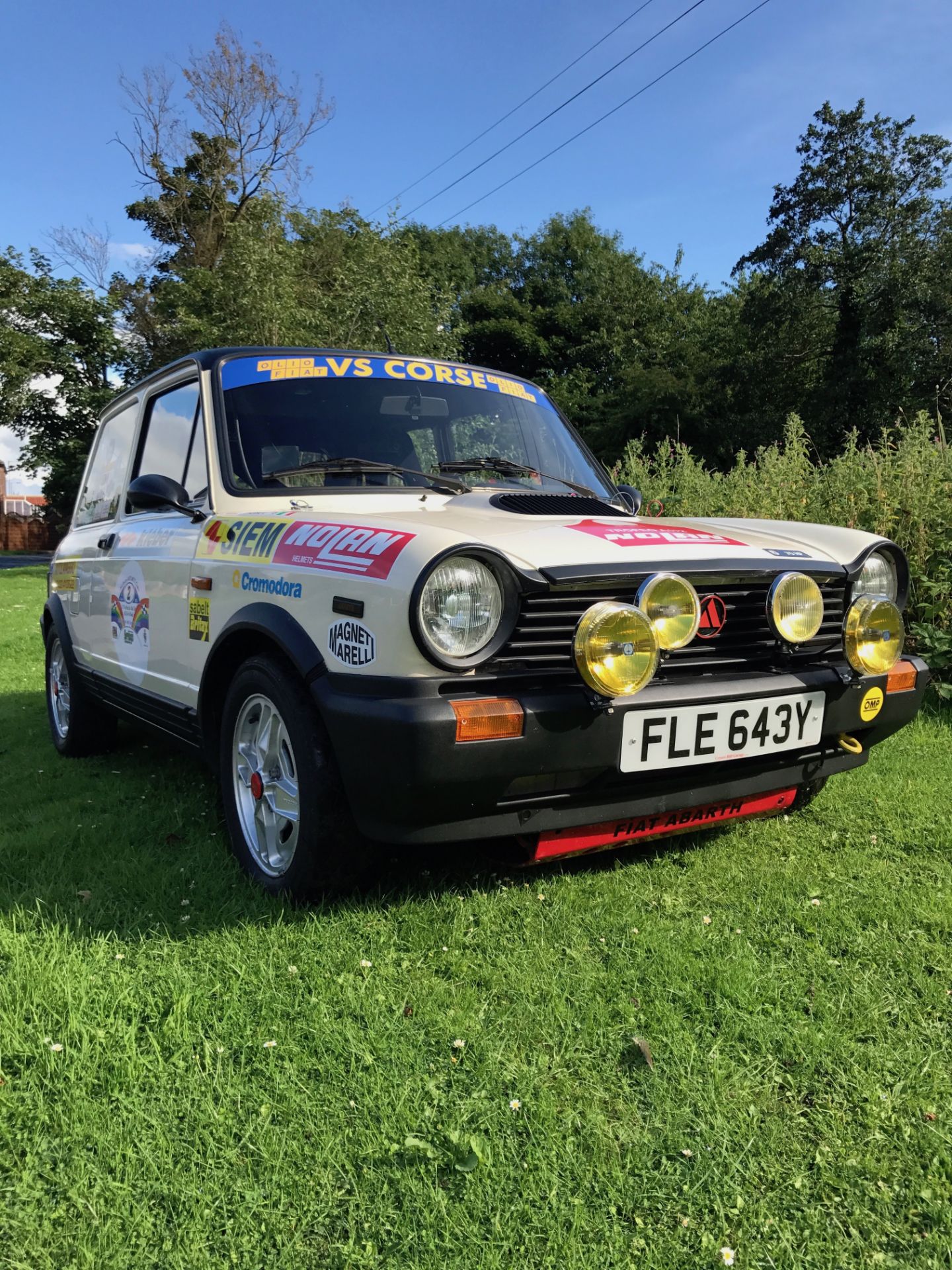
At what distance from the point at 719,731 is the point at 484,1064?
1.10 meters

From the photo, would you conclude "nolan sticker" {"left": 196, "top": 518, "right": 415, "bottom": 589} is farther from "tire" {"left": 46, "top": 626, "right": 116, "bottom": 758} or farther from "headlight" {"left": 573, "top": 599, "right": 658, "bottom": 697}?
"tire" {"left": 46, "top": 626, "right": 116, "bottom": 758}

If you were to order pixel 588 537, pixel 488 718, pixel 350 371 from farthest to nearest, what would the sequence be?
1. pixel 350 371
2. pixel 588 537
3. pixel 488 718

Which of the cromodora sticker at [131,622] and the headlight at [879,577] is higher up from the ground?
the headlight at [879,577]

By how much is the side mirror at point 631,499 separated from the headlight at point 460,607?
1.54 m

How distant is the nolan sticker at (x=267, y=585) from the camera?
8.45ft

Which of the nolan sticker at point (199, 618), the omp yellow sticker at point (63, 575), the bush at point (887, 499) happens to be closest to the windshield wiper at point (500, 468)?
the nolan sticker at point (199, 618)

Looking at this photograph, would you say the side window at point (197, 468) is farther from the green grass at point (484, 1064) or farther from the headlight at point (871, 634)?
the headlight at point (871, 634)

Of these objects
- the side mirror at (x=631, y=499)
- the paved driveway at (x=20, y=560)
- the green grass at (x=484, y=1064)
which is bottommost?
the paved driveway at (x=20, y=560)

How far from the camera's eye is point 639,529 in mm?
2848

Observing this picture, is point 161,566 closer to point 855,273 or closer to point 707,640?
point 707,640

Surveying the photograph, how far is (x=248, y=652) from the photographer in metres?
2.95

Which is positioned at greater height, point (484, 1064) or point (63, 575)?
point (63, 575)

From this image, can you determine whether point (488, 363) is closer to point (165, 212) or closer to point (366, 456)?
point (165, 212)

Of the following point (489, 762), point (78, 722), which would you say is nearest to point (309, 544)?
point (489, 762)
